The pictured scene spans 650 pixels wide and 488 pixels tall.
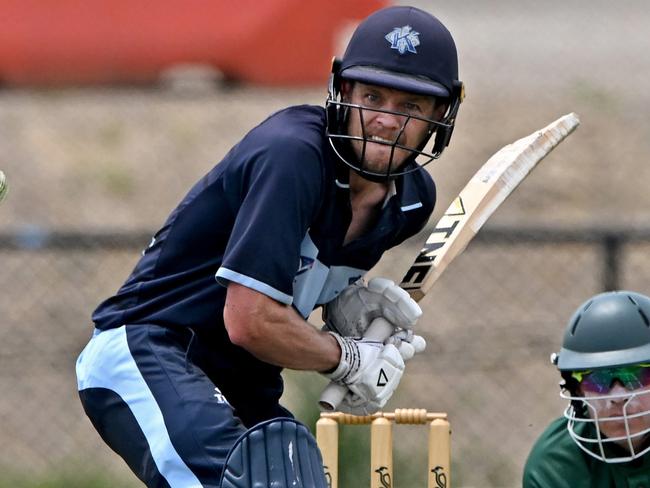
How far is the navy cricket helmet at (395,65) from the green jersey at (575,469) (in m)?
0.88

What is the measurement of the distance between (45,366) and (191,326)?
4.17 meters

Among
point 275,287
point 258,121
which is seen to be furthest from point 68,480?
point 258,121

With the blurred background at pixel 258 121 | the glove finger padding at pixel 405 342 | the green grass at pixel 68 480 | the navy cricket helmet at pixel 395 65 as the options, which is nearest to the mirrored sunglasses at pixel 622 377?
the glove finger padding at pixel 405 342

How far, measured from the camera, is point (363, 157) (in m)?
3.70

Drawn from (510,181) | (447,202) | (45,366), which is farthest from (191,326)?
(447,202)

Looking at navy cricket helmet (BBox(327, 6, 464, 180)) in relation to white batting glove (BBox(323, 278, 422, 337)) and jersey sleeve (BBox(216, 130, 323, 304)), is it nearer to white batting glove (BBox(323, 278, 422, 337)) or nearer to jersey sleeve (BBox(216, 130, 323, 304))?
jersey sleeve (BBox(216, 130, 323, 304))

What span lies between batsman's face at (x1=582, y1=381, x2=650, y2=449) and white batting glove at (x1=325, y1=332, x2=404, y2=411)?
1.75 feet

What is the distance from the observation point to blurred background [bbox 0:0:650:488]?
739 cm

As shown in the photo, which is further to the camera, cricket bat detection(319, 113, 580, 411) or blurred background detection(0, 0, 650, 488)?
blurred background detection(0, 0, 650, 488)

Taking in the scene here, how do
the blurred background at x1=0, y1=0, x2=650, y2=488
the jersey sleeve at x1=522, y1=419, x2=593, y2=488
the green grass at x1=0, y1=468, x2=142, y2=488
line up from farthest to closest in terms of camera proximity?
the blurred background at x1=0, y1=0, x2=650, y2=488
the green grass at x1=0, y1=468, x2=142, y2=488
the jersey sleeve at x1=522, y1=419, x2=593, y2=488

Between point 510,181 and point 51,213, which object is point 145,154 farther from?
point 510,181

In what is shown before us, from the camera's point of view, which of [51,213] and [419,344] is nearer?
[419,344]

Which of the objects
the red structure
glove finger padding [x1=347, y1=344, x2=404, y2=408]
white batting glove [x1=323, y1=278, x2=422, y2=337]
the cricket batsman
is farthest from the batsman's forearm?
the red structure

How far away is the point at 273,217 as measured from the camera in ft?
11.4
